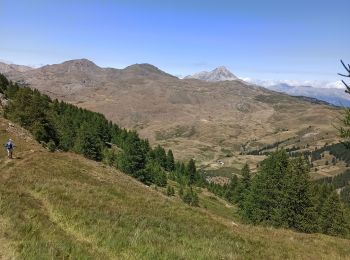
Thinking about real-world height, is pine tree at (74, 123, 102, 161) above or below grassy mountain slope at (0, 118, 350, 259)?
below

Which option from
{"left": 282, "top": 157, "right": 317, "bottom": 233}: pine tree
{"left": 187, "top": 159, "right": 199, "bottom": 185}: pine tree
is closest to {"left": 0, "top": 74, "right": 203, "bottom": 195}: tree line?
{"left": 187, "top": 159, "right": 199, "bottom": 185}: pine tree

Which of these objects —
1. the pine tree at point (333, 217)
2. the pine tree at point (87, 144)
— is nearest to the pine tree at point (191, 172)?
the pine tree at point (87, 144)

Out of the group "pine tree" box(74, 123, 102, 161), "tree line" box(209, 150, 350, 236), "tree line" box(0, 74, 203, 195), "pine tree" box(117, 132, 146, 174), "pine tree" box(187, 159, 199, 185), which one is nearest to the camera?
"tree line" box(209, 150, 350, 236)

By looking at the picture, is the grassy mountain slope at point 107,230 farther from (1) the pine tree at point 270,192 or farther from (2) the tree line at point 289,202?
(1) the pine tree at point 270,192

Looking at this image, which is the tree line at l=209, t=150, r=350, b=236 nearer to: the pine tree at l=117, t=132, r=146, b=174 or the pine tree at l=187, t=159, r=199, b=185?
the pine tree at l=117, t=132, r=146, b=174

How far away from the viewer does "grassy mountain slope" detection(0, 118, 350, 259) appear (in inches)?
568

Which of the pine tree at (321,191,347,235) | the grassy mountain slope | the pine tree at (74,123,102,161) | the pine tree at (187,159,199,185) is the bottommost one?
the pine tree at (187,159,199,185)

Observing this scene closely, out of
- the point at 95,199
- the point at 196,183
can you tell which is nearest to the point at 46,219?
the point at 95,199

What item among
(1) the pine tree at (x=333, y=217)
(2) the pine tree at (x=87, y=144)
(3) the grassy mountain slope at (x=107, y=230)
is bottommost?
(1) the pine tree at (x=333, y=217)

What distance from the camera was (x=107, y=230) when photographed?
1739 cm

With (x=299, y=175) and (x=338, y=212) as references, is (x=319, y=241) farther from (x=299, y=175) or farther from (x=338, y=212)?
(x=338, y=212)

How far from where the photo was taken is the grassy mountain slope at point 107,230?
1442 centimetres

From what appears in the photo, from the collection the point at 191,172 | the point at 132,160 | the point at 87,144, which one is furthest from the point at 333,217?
A: the point at 191,172

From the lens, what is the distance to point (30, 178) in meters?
30.5
